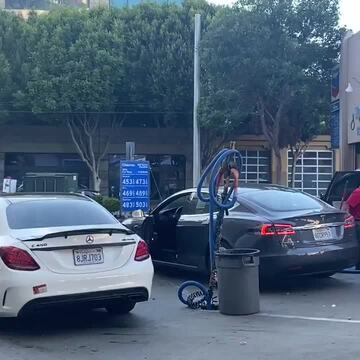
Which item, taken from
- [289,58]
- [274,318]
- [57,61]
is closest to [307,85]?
[289,58]

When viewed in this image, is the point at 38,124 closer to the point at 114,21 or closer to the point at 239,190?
the point at 114,21

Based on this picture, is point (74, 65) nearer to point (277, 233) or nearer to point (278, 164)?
point (278, 164)

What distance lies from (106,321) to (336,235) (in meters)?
3.47

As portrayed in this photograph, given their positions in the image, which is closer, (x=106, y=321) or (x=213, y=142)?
(x=106, y=321)

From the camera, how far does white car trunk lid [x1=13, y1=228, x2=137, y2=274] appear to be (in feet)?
23.4

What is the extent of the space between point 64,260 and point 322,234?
3.88m

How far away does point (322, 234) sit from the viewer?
963cm

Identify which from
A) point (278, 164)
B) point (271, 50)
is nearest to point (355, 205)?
point (271, 50)

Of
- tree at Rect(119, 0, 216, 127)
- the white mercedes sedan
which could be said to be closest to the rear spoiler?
the white mercedes sedan

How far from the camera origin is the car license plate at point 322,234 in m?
9.55

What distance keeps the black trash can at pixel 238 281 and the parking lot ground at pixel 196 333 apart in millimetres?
138

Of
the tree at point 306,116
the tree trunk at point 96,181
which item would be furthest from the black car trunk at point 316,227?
the tree trunk at point 96,181

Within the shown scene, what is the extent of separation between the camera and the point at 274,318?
798cm

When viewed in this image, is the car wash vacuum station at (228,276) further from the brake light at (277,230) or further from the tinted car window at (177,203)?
the tinted car window at (177,203)
